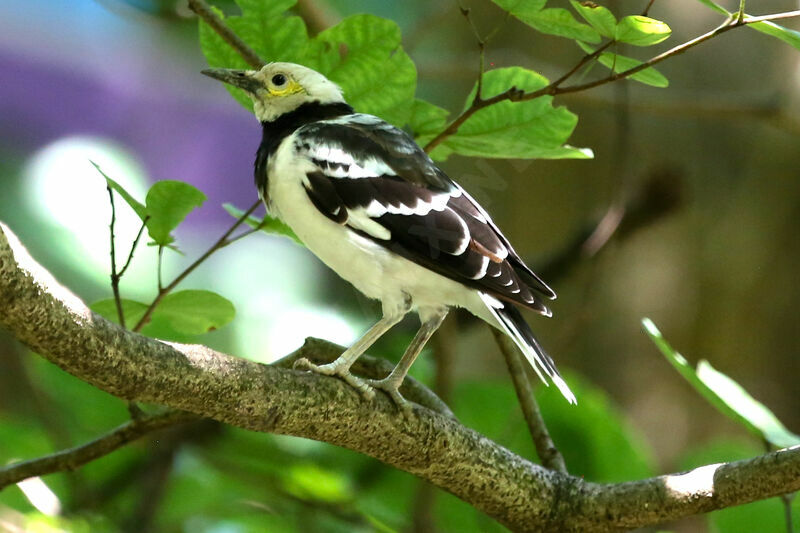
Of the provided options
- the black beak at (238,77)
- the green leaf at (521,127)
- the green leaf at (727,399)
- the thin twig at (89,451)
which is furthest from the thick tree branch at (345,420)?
the black beak at (238,77)

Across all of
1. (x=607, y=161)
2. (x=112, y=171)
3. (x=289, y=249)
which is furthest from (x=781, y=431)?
(x=289, y=249)

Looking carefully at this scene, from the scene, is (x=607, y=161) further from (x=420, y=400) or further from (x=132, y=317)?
(x=132, y=317)

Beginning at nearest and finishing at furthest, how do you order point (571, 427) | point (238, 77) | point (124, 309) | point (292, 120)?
point (124, 309), point (238, 77), point (292, 120), point (571, 427)

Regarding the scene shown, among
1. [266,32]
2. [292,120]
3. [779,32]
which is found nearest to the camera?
[779,32]

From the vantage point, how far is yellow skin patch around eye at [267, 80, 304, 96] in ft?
8.04

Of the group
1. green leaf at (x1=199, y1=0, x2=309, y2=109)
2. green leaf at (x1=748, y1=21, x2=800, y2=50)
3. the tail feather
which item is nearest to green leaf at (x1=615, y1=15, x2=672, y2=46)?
green leaf at (x1=748, y1=21, x2=800, y2=50)

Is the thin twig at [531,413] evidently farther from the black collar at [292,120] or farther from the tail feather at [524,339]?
the black collar at [292,120]

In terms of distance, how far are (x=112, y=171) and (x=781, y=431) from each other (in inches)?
109

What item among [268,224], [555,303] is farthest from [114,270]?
[555,303]

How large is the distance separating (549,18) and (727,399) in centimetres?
86

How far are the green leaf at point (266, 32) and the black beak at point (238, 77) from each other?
0.04 metres

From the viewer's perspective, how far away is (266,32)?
2.19 metres

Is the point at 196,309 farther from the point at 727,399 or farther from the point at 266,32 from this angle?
the point at 727,399

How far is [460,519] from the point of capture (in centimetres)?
268
